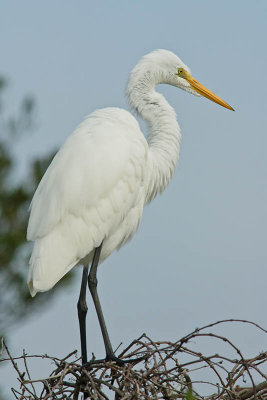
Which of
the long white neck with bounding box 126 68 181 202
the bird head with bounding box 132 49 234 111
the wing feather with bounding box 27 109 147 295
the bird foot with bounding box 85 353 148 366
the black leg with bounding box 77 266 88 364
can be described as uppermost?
the bird head with bounding box 132 49 234 111

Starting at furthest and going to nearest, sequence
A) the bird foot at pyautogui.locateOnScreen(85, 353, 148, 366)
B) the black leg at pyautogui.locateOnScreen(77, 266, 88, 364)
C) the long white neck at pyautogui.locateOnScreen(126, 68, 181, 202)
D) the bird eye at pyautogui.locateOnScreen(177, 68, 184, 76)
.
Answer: the bird eye at pyautogui.locateOnScreen(177, 68, 184, 76)
the long white neck at pyautogui.locateOnScreen(126, 68, 181, 202)
the black leg at pyautogui.locateOnScreen(77, 266, 88, 364)
the bird foot at pyautogui.locateOnScreen(85, 353, 148, 366)

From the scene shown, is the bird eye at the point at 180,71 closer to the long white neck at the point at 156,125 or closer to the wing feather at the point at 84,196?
the long white neck at the point at 156,125

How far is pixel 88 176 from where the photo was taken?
3.47 meters

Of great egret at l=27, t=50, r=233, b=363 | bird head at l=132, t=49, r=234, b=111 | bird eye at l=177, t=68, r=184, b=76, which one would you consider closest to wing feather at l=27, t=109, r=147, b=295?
great egret at l=27, t=50, r=233, b=363

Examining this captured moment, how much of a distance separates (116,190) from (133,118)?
549 mm

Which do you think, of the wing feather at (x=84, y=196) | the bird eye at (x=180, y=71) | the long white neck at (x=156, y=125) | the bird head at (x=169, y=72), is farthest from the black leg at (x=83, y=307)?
the bird eye at (x=180, y=71)

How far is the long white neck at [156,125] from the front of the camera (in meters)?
4.06

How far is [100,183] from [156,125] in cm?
71

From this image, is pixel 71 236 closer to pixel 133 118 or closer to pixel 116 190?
pixel 116 190

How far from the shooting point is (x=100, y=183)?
352 centimetres

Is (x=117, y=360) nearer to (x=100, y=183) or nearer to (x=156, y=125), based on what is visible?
(x=100, y=183)

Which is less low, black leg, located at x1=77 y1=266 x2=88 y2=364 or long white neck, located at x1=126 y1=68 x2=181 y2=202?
long white neck, located at x1=126 y1=68 x2=181 y2=202

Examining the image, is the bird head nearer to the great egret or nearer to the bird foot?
the great egret

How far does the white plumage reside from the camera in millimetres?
3404
